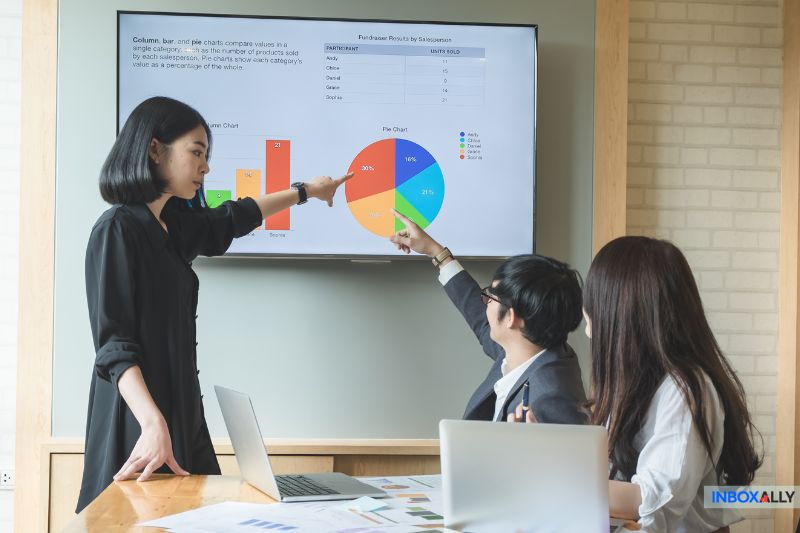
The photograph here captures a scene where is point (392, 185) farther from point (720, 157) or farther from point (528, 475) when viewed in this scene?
point (528, 475)

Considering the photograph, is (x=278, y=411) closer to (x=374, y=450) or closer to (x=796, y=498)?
(x=374, y=450)

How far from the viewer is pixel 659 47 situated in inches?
136

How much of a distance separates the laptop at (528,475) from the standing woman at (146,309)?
2.65 feet

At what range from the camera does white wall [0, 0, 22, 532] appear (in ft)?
11.0

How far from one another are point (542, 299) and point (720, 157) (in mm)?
1571

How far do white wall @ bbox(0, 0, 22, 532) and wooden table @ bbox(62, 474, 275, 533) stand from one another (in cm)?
166

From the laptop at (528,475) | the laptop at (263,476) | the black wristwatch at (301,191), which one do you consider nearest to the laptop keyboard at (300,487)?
the laptop at (263,476)

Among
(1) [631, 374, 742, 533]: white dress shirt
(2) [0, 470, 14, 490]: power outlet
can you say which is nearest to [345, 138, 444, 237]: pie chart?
(1) [631, 374, 742, 533]: white dress shirt

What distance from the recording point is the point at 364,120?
3.09 metres

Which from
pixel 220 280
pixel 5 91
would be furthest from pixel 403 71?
pixel 5 91

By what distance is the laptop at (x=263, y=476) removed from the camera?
1782 millimetres

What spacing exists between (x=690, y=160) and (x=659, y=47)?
47 centimetres

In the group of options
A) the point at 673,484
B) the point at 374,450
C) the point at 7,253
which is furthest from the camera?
the point at 7,253

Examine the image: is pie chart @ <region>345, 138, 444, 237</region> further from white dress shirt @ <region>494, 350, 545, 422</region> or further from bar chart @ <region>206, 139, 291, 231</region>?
white dress shirt @ <region>494, 350, 545, 422</region>
